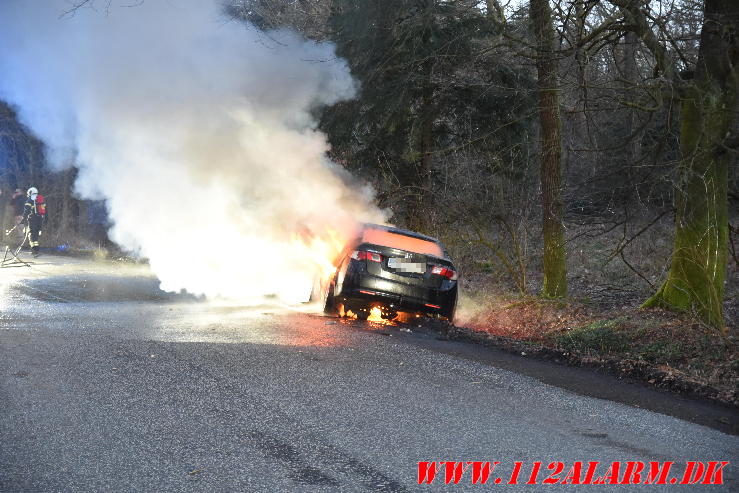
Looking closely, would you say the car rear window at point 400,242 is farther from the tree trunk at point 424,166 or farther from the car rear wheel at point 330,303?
the tree trunk at point 424,166

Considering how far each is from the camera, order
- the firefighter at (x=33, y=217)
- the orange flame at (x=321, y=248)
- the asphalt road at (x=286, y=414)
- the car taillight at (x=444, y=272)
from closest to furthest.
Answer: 1. the asphalt road at (x=286, y=414)
2. the car taillight at (x=444, y=272)
3. the orange flame at (x=321, y=248)
4. the firefighter at (x=33, y=217)

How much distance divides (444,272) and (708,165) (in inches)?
159

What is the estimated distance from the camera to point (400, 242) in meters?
11.3

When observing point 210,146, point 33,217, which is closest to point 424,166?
point 210,146

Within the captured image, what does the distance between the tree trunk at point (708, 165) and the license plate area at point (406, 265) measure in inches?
143

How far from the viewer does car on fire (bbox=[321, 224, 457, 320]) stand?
424 inches

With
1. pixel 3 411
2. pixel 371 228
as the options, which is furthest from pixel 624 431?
pixel 371 228

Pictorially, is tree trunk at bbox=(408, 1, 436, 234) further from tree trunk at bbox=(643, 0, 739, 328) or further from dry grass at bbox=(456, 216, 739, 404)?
tree trunk at bbox=(643, 0, 739, 328)

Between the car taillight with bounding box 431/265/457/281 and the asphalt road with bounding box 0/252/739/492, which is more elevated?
the car taillight with bounding box 431/265/457/281

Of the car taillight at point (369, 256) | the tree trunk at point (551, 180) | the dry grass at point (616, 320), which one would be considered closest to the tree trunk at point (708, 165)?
the dry grass at point (616, 320)

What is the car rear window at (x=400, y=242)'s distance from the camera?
436 inches

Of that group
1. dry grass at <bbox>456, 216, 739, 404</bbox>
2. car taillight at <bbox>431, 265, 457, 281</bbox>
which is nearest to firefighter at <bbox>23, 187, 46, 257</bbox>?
dry grass at <bbox>456, 216, 739, 404</bbox>

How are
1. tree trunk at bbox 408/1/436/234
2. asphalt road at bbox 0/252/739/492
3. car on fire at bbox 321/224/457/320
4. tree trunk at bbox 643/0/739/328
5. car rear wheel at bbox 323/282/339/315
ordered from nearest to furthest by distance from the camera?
asphalt road at bbox 0/252/739/492 < tree trunk at bbox 643/0/739/328 < car on fire at bbox 321/224/457/320 < car rear wheel at bbox 323/282/339/315 < tree trunk at bbox 408/1/436/234

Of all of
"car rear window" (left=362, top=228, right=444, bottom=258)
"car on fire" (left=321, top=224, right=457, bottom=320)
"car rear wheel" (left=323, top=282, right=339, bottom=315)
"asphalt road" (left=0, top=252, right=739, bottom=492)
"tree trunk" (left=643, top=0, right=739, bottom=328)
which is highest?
"tree trunk" (left=643, top=0, right=739, bottom=328)
